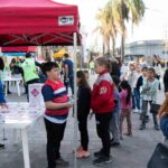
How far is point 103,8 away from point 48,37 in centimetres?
3149

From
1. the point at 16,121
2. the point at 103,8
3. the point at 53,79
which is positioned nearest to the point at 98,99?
the point at 53,79

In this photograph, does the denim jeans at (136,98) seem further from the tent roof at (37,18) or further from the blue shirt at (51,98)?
the tent roof at (37,18)

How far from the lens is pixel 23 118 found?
616 cm

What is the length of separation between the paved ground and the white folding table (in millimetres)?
885

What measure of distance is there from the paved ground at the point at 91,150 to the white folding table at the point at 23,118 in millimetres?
885

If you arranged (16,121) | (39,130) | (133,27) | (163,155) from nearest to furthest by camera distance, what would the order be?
(163,155) < (16,121) < (39,130) < (133,27)

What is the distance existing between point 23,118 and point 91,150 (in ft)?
8.46

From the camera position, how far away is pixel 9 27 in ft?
20.0

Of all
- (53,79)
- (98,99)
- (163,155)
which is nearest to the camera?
(163,155)

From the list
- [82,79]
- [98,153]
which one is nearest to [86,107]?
[82,79]

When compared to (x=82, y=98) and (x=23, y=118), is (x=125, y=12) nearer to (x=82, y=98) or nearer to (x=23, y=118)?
(x=82, y=98)

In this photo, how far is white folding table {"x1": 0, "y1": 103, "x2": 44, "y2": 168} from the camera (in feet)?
19.0

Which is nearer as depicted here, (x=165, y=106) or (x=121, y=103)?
(x=165, y=106)

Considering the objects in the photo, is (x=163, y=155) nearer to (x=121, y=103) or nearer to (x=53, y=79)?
(x=53, y=79)
